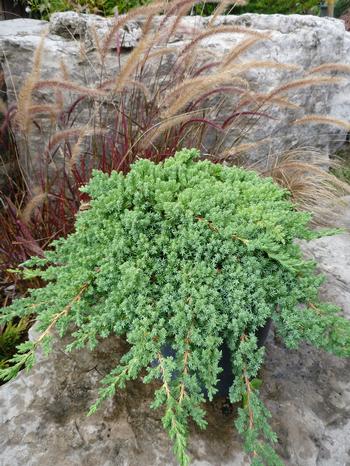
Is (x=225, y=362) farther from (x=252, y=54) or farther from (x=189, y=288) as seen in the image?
(x=252, y=54)

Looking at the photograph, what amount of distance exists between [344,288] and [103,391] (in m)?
1.26

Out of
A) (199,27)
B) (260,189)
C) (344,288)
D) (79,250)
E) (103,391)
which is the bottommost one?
(344,288)

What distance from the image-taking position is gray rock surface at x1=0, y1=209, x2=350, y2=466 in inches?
47.6

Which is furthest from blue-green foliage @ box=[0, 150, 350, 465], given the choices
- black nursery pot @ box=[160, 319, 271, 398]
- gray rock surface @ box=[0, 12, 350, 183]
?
gray rock surface @ box=[0, 12, 350, 183]

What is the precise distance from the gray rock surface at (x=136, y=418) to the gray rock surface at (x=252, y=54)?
1.33m

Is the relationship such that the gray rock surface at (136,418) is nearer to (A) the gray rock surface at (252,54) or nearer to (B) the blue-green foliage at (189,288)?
(B) the blue-green foliage at (189,288)

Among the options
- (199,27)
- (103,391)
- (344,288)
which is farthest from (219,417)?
(199,27)

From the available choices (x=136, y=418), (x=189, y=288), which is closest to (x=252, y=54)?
(x=189, y=288)

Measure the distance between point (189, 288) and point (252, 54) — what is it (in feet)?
7.91

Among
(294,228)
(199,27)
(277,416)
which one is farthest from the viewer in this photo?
(199,27)

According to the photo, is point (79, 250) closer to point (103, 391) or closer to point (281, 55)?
point (103, 391)

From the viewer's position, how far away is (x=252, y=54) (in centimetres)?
300

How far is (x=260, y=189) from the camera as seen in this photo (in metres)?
1.31

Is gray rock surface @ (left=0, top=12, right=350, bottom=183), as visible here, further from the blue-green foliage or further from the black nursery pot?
the black nursery pot
